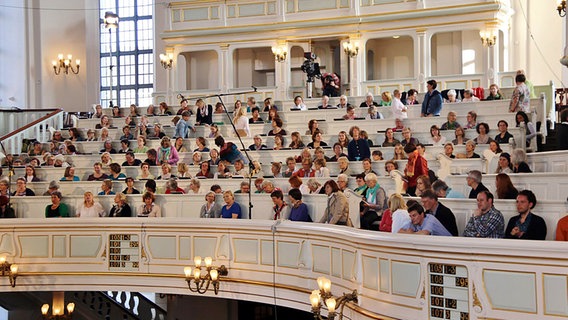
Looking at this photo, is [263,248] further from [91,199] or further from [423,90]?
[423,90]

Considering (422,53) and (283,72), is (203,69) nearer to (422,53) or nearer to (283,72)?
(283,72)

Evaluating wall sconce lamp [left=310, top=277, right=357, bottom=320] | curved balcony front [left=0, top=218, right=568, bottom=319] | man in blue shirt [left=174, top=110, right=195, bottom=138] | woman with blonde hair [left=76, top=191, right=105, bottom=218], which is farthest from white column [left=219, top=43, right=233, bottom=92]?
wall sconce lamp [left=310, top=277, right=357, bottom=320]

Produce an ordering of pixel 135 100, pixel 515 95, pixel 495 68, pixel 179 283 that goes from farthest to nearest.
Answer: pixel 135 100, pixel 495 68, pixel 515 95, pixel 179 283

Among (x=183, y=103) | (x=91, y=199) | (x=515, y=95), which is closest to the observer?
(x=91, y=199)

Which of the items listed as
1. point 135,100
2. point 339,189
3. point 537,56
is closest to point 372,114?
point 339,189

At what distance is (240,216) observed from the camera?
11.6m

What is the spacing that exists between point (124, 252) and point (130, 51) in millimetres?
19771

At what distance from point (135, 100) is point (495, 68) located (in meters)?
14.0

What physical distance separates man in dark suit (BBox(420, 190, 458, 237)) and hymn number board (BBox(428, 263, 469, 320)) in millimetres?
1157

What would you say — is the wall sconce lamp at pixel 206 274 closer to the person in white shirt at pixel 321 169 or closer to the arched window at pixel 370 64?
the person in white shirt at pixel 321 169

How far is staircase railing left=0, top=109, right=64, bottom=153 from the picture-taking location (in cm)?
1839

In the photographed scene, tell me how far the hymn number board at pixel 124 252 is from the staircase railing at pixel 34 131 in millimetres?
7194

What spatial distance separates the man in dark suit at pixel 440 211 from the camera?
827 centimetres

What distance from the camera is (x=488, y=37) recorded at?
69.2 feet
